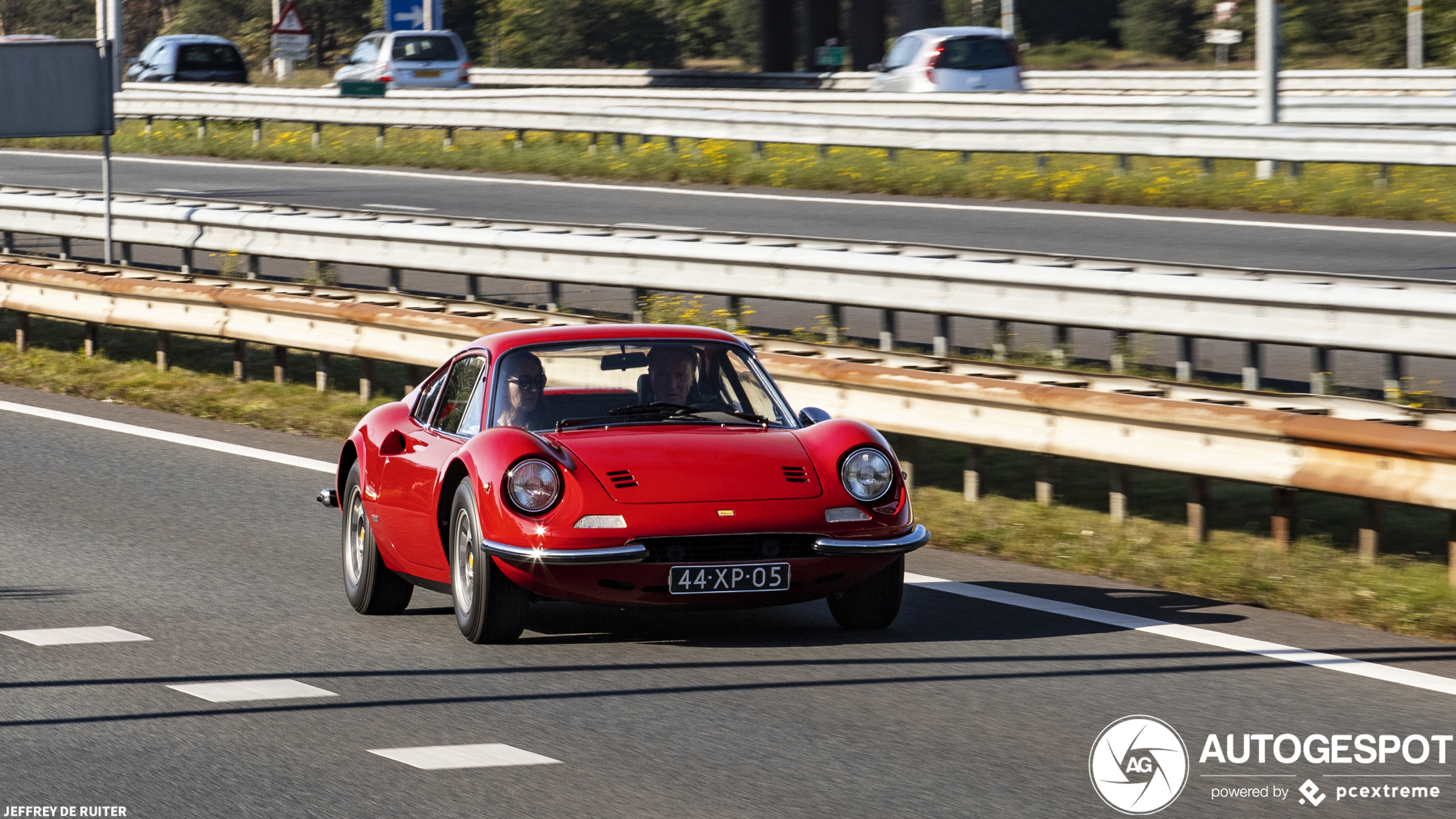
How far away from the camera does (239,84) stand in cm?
4494

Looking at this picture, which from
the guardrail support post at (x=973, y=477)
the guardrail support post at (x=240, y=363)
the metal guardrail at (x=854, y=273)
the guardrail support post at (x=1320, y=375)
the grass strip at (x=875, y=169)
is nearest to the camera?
the guardrail support post at (x=973, y=477)

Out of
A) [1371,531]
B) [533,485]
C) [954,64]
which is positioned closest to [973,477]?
[1371,531]

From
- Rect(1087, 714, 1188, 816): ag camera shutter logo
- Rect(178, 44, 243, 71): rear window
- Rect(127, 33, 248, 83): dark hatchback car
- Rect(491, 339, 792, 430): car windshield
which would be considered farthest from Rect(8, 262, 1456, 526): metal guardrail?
Rect(178, 44, 243, 71): rear window

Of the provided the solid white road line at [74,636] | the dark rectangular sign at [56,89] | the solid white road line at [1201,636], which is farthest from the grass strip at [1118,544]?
the dark rectangular sign at [56,89]

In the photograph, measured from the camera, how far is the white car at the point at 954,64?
32.9 metres

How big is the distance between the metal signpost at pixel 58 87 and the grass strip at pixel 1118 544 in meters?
5.21

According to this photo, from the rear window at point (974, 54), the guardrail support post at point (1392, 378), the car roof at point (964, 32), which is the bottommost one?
the guardrail support post at point (1392, 378)

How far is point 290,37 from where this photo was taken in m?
42.2

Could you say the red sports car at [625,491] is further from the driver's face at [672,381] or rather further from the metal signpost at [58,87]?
the metal signpost at [58,87]

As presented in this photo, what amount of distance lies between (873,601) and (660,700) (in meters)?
1.36

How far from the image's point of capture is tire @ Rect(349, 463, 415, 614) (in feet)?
27.7

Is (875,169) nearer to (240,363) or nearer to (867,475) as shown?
(240,363)

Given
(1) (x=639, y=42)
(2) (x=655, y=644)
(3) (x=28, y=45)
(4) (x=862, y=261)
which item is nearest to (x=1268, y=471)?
(2) (x=655, y=644)

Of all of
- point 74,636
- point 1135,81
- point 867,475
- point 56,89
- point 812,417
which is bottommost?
point 74,636
